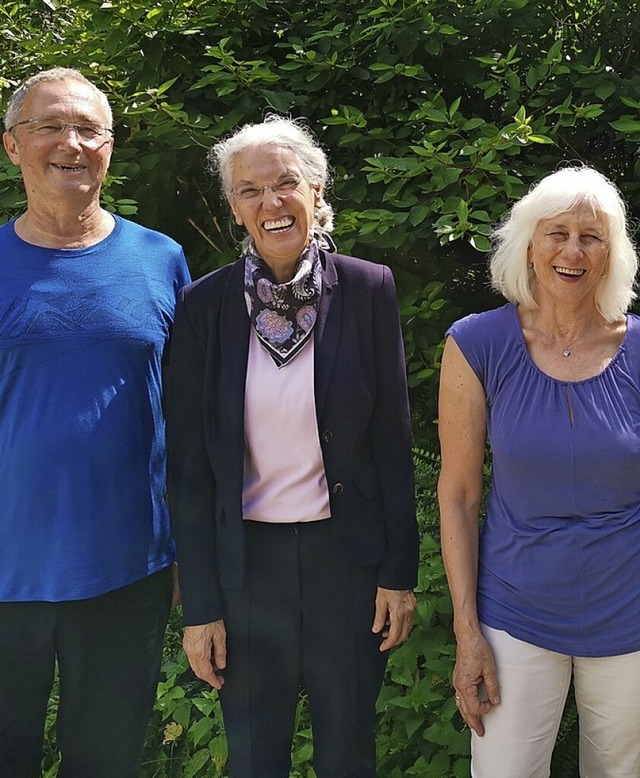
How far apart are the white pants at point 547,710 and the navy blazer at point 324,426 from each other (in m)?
0.37

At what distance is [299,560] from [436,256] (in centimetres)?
149

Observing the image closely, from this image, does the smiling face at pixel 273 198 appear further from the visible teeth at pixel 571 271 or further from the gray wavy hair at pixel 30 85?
the visible teeth at pixel 571 271

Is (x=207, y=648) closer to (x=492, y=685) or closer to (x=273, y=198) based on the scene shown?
(x=492, y=685)

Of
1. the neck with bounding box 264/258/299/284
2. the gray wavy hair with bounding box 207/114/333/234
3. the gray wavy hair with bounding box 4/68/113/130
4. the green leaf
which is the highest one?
the green leaf

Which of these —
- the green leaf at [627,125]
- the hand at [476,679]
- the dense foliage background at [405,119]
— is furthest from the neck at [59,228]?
the green leaf at [627,125]

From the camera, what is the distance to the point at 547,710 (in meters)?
2.42

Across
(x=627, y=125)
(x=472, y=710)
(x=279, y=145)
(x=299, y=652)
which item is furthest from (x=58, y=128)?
(x=472, y=710)

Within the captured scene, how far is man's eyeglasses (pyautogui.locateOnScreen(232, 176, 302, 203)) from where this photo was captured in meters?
2.41

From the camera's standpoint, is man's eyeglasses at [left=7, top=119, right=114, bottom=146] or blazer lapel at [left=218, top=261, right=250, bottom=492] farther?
man's eyeglasses at [left=7, top=119, right=114, bottom=146]

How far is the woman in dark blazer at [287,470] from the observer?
7.93 feet

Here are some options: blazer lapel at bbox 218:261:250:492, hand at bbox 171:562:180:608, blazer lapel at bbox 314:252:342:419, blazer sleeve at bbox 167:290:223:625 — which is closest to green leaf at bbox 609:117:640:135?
blazer lapel at bbox 314:252:342:419

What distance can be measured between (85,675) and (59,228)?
1200 mm

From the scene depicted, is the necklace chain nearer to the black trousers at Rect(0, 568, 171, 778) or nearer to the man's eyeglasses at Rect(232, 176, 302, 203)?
the man's eyeglasses at Rect(232, 176, 302, 203)

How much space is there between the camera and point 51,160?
2533mm
